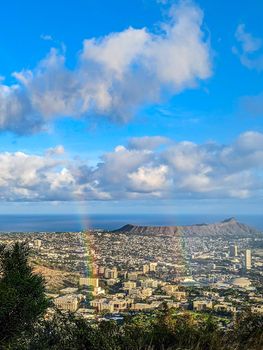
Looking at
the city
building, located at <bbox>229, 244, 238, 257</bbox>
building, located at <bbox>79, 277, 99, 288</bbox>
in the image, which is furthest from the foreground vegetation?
building, located at <bbox>229, 244, 238, 257</bbox>

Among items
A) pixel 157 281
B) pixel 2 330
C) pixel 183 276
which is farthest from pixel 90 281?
pixel 2 330

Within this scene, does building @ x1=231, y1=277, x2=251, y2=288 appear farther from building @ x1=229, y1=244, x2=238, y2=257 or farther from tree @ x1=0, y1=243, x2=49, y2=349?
tree @ x1=0, y1=243, x2=49, y2=349

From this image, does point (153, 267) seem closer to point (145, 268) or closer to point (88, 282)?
point (145, 268)

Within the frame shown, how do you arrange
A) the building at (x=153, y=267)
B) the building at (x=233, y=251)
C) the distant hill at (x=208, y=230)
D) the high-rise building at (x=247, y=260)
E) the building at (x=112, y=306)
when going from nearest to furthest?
the building at (x=112, y=306) < the high-rise building at (x=247, y=260) < the building at (x=153, y=267) < the building at (x=233, y=251) < the distant hill at (x=208, y=230)

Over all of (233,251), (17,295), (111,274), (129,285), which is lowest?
(129,285)

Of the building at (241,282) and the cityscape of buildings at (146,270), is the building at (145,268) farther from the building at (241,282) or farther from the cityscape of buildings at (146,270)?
the building at (241,282)

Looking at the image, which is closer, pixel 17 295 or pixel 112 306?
pixel 17 295

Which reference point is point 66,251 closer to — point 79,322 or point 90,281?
point 90,281

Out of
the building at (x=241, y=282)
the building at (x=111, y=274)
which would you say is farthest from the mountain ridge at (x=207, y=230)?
the building at (x=111, y=274)

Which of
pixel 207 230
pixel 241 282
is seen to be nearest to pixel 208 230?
pixel 207 230
